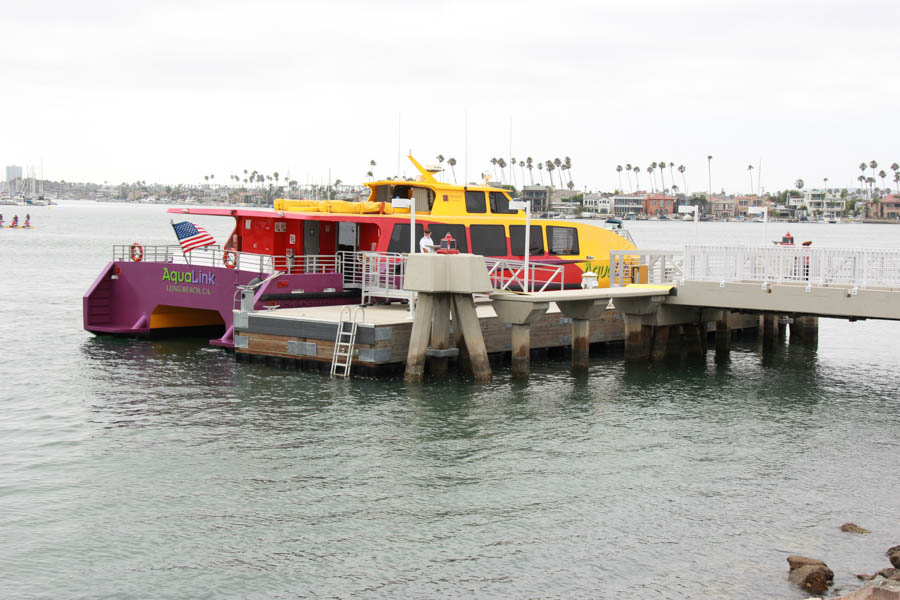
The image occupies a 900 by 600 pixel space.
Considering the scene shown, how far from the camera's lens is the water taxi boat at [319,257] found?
26.8 meters

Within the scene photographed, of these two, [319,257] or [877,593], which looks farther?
[319,257]

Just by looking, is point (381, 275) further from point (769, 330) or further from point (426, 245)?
point (769, 330)

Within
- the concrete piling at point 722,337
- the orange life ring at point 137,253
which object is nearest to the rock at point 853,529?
the concrete piling at point 722,337

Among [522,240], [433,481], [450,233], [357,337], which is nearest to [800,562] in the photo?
[433,481]

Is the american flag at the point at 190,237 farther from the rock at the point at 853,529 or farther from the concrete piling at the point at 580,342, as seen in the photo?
the rock at the point at 853,529

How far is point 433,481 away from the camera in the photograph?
1645cm

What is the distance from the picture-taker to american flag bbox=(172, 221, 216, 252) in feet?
90.3

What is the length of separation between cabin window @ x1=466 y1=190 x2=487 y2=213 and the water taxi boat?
0.03 m

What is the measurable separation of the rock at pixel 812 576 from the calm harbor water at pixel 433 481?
0.18m

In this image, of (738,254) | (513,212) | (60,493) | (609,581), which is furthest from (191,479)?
(513,212)

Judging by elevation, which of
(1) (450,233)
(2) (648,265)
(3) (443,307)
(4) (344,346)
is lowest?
(4) (344,346)

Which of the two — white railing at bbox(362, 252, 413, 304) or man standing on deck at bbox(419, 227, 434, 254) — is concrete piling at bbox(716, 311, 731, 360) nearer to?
man standing on deck at bbox(419, 227, 434, 254)

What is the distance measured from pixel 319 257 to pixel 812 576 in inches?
696

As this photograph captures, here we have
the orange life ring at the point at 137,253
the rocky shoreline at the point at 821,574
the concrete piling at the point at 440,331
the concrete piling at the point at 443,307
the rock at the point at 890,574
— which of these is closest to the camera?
the rocky shoreline at the point at 821,574
